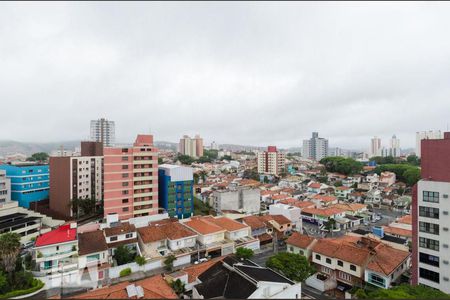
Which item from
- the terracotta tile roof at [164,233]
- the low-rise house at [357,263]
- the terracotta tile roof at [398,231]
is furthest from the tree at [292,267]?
the terracotta tile roof at [398,231]

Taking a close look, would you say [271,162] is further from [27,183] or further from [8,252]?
[8,252]

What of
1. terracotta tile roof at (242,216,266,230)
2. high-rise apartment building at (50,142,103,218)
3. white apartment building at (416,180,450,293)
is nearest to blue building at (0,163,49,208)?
high-rise apartment building at (50,142,103,218)

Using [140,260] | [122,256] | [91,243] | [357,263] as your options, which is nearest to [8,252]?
[91,243]

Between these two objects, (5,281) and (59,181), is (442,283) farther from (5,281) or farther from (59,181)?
(59,181)

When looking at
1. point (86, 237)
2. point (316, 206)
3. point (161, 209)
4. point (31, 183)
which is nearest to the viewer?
point (86, 237)

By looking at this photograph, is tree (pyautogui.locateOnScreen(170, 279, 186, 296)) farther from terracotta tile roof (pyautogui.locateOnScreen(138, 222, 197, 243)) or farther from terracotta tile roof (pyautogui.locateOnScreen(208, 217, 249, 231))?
terracotta tile roof (pyautogui.locateOnScreen(208, 217, 249, 231))

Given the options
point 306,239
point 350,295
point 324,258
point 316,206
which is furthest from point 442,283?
point 316,206

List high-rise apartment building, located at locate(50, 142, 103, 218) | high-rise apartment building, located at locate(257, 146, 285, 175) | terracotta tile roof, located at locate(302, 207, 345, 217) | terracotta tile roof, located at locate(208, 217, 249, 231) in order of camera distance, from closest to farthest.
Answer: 1. terracotta tile roof, located at locate(208, 217, 249, 231)
2. high-rise apartment building, located at locate(50, 142, 103, 218)
3. terracotta tile roof, located at locate(302, 207, 345, 217)
4. high-rise apartment building, located at locate(257, 146, 285, 175)

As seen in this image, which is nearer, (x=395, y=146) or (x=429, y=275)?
(x=429, y=275)
